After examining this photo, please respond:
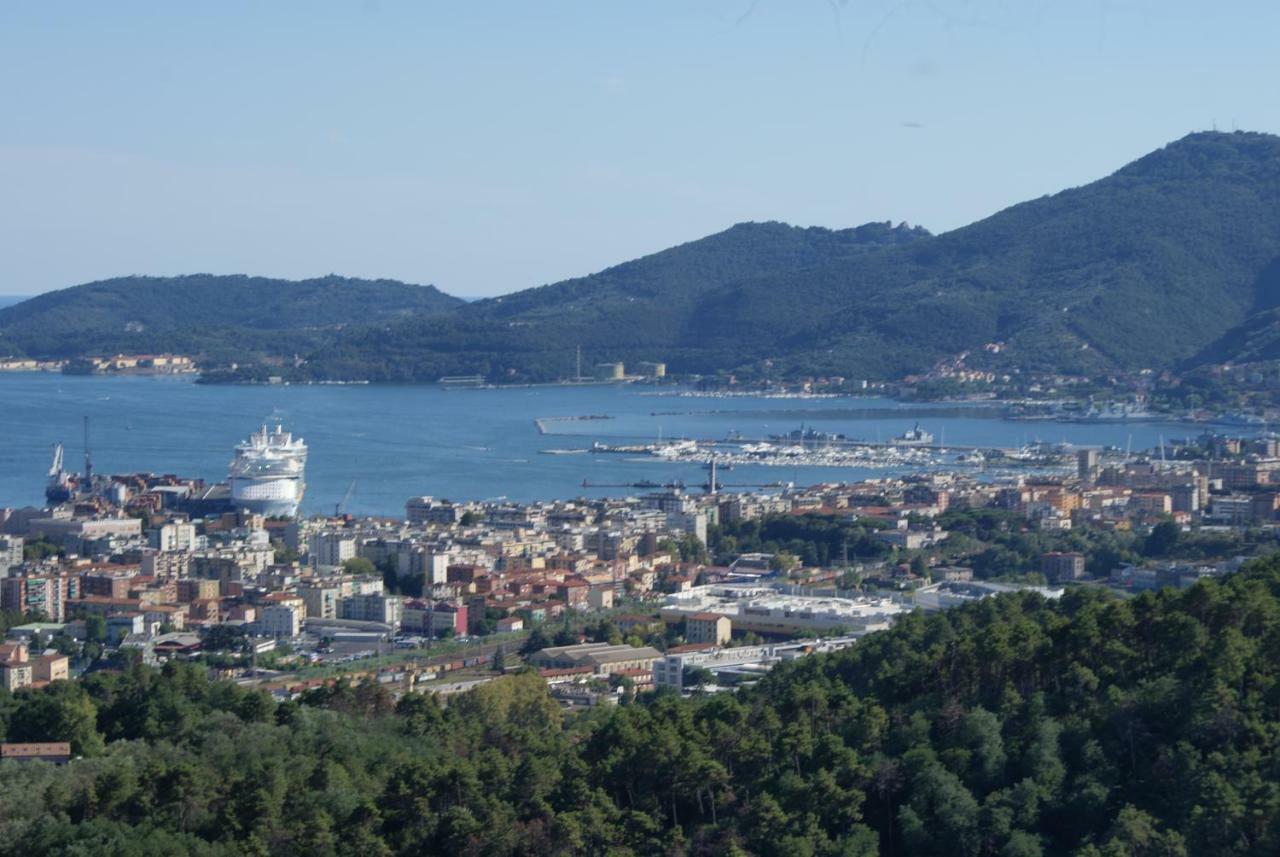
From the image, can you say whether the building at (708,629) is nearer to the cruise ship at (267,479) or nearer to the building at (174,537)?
the building at (174,537)

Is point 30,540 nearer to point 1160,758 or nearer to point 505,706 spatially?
point 505,706

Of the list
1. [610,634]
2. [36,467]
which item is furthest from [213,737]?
[36,467]

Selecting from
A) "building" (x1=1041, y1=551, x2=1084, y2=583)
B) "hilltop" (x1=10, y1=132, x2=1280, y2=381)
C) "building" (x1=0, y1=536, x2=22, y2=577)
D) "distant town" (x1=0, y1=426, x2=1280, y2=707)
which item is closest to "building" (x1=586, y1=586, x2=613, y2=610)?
"distant town" (x1=0, y1=426, x2=1280, y2=707)

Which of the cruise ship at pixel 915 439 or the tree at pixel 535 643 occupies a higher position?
the cruise ship at pixel 915 439

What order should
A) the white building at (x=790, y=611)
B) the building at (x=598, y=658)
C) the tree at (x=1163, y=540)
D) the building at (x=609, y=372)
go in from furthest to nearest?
the building at (x=609, y=372)
the tree at (x=1163, y=540)
the white building at (x=790, y=611)
the building at (x=598, y=658)

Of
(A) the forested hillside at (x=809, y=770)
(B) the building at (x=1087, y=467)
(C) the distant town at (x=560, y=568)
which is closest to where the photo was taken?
(A) the forested hillside at (x=809, y=770)

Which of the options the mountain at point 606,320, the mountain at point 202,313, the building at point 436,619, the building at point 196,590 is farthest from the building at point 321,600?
the mountain at point 202,313
